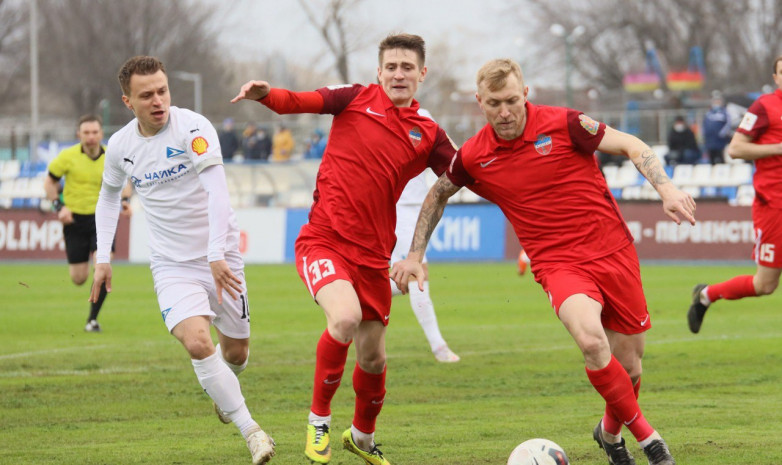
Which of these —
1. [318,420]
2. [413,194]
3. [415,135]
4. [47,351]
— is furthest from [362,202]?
[47,351]

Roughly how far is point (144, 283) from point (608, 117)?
16.1 meters

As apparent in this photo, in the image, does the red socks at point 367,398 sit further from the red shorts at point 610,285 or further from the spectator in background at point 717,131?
the spectator in background at point 717,131

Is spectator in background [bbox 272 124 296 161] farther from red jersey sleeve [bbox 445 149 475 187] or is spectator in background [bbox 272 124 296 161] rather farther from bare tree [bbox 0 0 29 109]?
bare tree [bbox 0 0 29 109]

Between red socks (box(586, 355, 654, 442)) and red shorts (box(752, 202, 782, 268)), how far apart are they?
4805mm

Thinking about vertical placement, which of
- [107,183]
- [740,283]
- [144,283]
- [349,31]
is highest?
[349,31]

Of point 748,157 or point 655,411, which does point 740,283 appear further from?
point 655,411

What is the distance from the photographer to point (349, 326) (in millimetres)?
6754

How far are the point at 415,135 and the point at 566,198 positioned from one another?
1.08 m

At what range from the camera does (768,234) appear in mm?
10836

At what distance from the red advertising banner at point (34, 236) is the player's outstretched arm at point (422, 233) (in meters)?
20.9

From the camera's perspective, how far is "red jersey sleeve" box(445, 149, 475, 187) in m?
7.00

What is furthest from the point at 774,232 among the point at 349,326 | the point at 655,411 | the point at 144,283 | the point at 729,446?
the point at 144,283

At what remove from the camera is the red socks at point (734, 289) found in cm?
1136

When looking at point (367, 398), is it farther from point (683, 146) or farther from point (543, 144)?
point (683, 146)
